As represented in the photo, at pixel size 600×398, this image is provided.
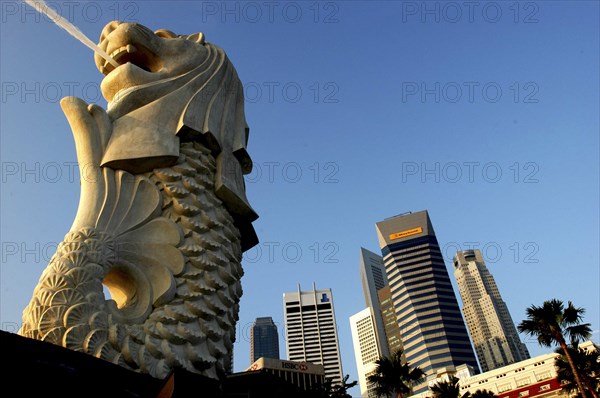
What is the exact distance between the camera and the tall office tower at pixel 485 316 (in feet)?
487

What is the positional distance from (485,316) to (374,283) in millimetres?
38951

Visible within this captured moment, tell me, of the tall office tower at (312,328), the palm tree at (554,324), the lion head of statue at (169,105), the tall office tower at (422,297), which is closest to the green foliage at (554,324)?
the palm tree at (554,324)

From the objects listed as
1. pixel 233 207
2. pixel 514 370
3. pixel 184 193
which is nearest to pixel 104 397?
pixel 184 193

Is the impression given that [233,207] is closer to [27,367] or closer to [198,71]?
[198,71]

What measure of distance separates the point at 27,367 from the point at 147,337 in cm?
306

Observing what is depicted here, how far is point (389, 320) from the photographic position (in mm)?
140125

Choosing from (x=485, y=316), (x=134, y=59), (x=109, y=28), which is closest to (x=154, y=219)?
(x=134, y=59)

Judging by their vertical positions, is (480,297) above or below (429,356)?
above

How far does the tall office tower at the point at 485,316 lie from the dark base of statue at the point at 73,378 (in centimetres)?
15425

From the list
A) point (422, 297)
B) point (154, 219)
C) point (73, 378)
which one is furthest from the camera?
point (422, 297)

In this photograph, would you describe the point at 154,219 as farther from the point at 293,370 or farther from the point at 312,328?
the point at 312,328

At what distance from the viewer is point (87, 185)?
1072 cm

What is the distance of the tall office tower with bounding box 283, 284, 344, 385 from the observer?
5207 inches

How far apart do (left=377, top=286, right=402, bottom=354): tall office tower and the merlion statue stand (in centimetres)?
12791
